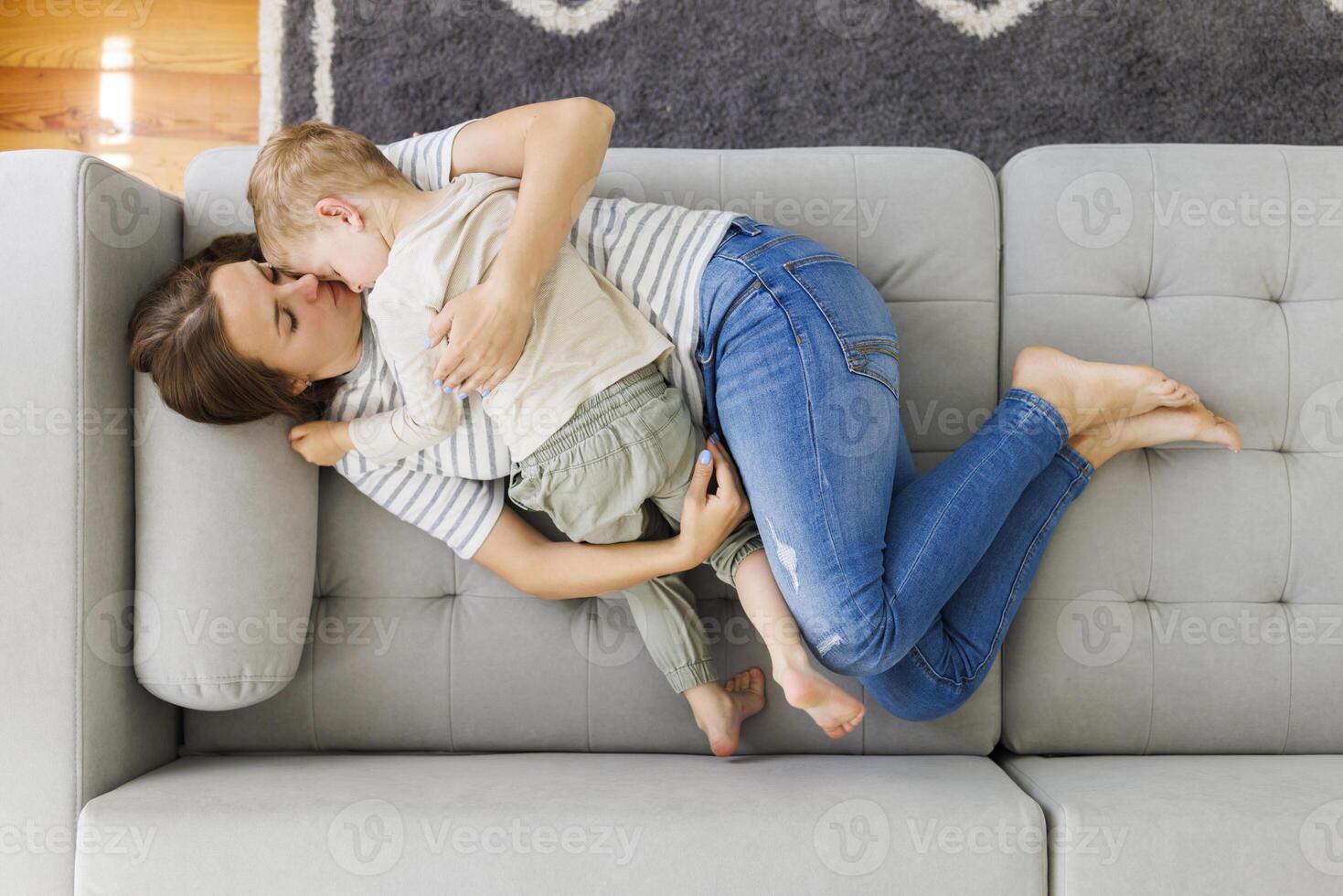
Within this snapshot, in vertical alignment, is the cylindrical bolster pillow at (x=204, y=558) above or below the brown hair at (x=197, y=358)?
below

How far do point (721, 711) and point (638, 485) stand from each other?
33 centimetres

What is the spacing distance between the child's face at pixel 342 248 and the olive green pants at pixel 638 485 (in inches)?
12.2

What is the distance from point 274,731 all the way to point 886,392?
0.97m

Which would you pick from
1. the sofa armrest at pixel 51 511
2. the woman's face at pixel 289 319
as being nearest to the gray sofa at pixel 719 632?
the sofa armrest at pixel 51 511

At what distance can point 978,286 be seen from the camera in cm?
132

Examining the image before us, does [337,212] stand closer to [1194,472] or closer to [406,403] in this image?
[406,403]

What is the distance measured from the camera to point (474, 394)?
1190mm

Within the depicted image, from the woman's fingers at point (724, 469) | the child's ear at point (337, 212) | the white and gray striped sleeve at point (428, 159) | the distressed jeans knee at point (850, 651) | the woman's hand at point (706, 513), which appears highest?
the white and gray striped sleeve at point (428, 159)

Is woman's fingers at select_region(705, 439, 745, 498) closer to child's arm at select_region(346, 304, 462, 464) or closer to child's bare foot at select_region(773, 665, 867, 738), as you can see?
child's bare foot at select_region(773, 665, 867, 738)

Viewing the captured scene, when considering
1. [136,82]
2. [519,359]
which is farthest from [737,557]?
[136,82]

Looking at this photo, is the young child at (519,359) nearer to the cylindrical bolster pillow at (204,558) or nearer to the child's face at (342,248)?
the child's face at (342,248)

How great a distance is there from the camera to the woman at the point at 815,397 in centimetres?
110

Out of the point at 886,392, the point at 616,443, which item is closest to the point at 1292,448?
the point at 886,392

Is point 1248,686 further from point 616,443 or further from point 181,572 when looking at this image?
point 181,572
